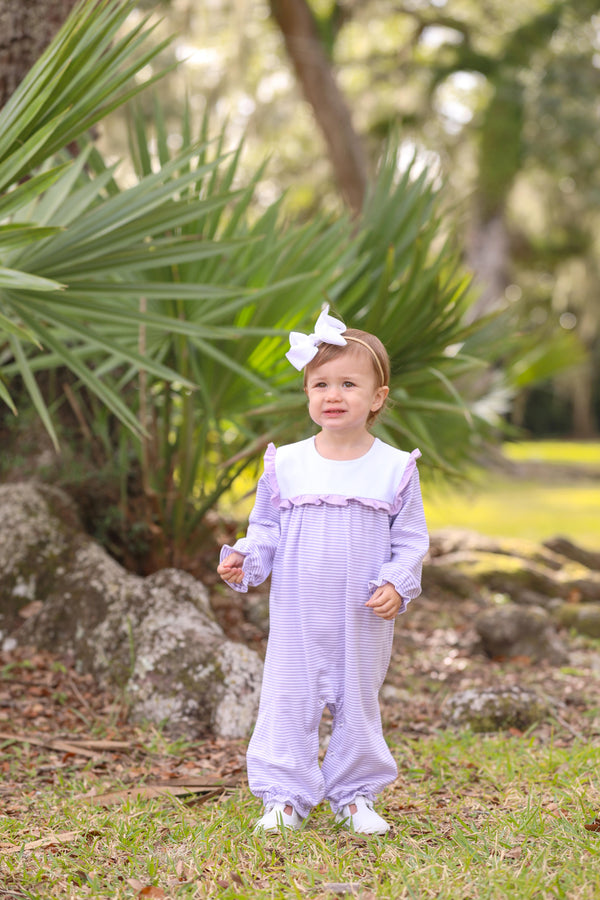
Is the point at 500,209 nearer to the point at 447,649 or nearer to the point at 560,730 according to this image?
the point at 447,649

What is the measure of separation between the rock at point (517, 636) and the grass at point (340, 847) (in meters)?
1.53

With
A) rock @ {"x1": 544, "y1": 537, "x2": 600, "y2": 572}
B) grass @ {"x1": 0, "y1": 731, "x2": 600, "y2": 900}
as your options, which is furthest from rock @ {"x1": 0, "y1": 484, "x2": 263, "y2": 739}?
rock @ {"x1": 544, "y1": 537, "x2": 600, "y2": 572}

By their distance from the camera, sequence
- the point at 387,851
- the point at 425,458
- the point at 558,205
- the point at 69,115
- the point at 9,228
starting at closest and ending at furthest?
1. the point at 387,851
2. the point at 9,228
3. the point at 69,115
4. the point at 425,458
5. the point at 558,205

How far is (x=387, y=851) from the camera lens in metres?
2.22

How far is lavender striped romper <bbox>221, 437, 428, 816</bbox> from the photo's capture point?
235 cm

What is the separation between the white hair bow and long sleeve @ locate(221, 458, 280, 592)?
327mm

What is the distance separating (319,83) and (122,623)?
7976 millimetres

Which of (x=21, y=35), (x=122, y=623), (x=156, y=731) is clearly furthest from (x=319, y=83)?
(x=156, y=731)

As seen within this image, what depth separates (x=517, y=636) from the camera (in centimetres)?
443

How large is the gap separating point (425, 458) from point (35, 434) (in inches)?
73.3

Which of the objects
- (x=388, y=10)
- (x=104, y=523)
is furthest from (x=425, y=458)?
(x=388, y=10)

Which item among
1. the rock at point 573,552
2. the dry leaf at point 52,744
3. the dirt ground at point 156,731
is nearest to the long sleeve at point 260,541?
the dirt ground at point 156,731

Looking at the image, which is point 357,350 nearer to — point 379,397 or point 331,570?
point 379,397

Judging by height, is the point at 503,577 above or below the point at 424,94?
below
